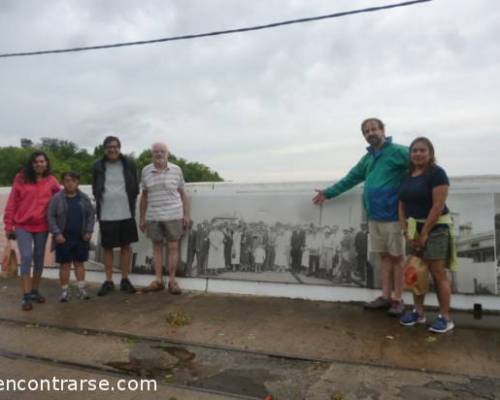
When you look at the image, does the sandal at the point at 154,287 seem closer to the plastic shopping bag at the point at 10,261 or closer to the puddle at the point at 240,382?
the puddle at the point at 240,382

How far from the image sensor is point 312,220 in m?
6.08

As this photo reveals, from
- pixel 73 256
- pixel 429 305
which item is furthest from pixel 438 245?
pixel 73 256

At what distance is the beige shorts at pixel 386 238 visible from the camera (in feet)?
16.8

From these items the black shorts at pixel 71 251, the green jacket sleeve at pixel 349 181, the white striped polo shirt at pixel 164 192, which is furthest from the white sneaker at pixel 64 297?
the green jacket sleeve at pixel 349 181

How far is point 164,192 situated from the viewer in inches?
248

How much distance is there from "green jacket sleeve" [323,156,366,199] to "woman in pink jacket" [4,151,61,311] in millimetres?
3486

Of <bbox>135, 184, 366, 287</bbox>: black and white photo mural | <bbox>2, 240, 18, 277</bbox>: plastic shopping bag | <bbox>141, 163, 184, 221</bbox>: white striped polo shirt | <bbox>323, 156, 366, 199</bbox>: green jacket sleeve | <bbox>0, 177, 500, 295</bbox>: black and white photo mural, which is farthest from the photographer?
<bbox>2, 240, 18, 277</bbox>: plastic shopping bag

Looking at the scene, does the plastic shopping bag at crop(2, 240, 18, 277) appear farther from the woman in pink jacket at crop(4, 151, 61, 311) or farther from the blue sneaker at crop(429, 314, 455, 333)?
the blue sneaker at crop(429, 314, 455, 333)

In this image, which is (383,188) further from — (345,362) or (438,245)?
(345,362)

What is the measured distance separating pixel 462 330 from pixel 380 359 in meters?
1.18

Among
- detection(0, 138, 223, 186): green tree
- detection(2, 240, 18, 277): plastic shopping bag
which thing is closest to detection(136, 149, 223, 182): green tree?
detection(0, 138, 223, 186): green tree

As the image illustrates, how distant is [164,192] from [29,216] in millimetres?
1645

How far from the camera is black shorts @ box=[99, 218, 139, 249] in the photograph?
6.46 metres

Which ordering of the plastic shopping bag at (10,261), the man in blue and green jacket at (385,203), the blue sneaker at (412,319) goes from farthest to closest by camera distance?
the plastic shopping bag at (10,261) → the man in blue and green jacket at (385,203) → the blue sneaker at (412,319)
